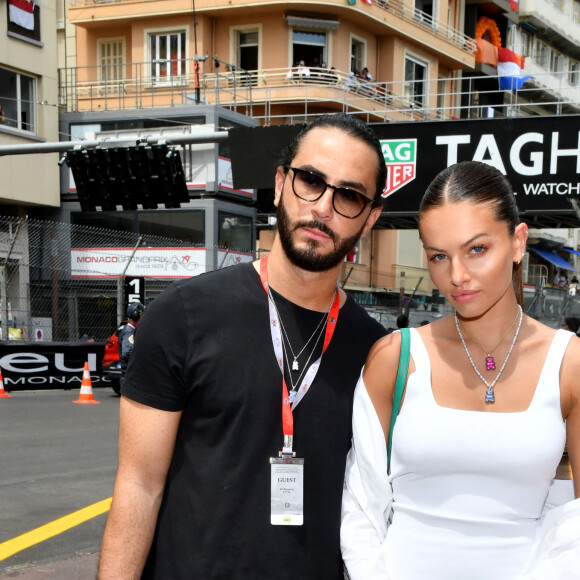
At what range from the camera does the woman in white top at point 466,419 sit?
196cm

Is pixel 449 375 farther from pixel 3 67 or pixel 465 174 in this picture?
pixel 3 67

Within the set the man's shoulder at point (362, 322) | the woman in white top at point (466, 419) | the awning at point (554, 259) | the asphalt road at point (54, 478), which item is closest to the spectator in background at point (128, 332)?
the asphalt road at point (54, 478)

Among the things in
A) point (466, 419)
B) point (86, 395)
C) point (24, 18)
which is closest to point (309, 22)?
point (24, 18)

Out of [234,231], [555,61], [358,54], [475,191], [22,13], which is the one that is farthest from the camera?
[555,61]

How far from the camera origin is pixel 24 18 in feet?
81.3

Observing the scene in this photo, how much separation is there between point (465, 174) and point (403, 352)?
0.52m

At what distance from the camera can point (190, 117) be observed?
27.1 meters

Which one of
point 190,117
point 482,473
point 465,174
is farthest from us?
point 190,117

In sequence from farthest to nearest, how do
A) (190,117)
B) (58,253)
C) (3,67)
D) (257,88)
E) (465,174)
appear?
(257,88) → (190,117) → (3,67) → (58,253) → (465,174)

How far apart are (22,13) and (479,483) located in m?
26.1

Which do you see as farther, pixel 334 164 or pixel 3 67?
pixel 3 67

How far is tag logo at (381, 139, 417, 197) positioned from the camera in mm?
14742

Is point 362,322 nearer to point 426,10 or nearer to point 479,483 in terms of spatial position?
point 479,483

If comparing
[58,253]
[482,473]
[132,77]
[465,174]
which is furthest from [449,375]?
[132,77]
